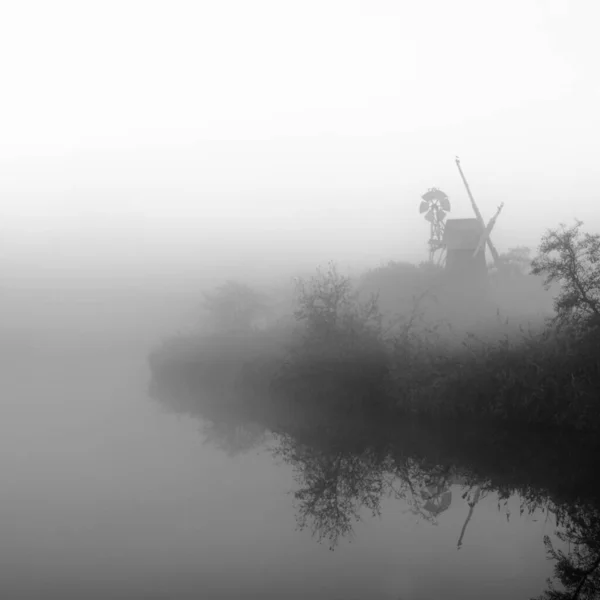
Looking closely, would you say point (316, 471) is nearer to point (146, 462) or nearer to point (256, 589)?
point (146, 462)

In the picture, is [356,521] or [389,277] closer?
[356,521]

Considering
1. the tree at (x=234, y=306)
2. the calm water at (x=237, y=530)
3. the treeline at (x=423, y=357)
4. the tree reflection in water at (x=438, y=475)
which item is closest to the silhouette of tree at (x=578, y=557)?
the tree reflection in water at (x=438, y=475)

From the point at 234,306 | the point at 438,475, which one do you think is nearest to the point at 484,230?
the point at 234,306

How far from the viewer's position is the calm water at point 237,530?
11781 millimetres

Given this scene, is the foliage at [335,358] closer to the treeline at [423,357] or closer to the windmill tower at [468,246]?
the treeline at [423,357]

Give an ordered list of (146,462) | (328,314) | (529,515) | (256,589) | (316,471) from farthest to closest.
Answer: (328,314) < (146,462) < (316,471) < (529,515) < (256,589)

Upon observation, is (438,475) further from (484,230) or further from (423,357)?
(484,230)

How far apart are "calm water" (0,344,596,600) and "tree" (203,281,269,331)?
25.5 m

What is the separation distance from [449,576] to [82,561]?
7999 millimetres

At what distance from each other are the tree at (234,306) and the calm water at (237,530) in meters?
25.5

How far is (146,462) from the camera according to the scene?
23.6m

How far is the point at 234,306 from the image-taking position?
53.5m

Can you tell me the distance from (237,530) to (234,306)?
127ft

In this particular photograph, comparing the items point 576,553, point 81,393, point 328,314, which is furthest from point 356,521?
point 81,393
